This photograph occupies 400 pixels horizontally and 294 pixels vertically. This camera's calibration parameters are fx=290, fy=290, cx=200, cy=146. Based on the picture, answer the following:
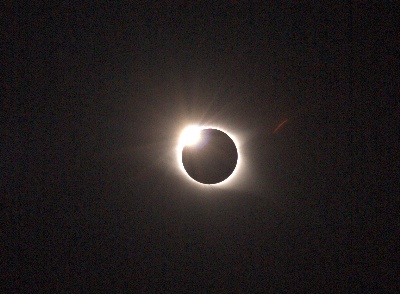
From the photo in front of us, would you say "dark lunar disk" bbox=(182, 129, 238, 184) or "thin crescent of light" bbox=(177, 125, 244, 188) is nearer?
"dark lunar disk" bbox=(182, 129, 238, 184)

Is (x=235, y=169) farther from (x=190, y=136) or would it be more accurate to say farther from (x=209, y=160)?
(x=190, y=136)

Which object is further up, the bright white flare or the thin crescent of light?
the bright white flare

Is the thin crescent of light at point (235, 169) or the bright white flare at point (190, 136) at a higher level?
the bright white flare at point (190, 136)

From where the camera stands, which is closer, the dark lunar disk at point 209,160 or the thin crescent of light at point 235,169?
the dark lunar disk at point 209,160

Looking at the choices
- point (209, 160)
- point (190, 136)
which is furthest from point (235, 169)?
point (190, 136)

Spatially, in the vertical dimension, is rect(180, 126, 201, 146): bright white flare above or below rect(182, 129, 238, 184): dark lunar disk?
above
